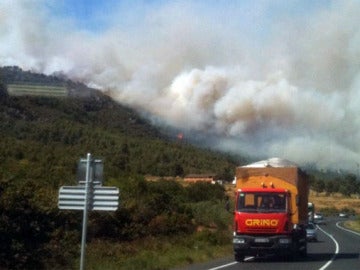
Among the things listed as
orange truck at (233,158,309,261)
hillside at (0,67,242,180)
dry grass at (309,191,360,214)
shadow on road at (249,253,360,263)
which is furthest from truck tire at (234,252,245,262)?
dry grass at (309,191,360,214)

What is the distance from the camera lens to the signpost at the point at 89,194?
17.9m

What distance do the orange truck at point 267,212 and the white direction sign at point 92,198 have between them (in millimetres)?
12532

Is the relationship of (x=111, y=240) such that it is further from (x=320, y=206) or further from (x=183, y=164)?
(x=320, y=206)

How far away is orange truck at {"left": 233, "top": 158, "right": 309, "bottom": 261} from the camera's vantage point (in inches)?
1164

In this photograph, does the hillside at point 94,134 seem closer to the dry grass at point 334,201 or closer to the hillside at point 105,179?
the hillside at point 105,179

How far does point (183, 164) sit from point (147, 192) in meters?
48.1

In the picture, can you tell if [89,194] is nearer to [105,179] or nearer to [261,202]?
[261,202]

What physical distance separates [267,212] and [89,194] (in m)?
13.1

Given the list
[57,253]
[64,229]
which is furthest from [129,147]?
[57,253]

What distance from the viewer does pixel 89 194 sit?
58.7 feet

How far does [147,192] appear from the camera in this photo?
50500 mm

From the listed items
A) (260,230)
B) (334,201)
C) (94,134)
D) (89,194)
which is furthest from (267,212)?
(334,201)

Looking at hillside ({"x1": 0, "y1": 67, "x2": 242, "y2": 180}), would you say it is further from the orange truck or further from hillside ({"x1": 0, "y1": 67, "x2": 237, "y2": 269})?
the orange truck

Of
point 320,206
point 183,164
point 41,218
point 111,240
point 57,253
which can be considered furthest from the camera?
point 320,206
